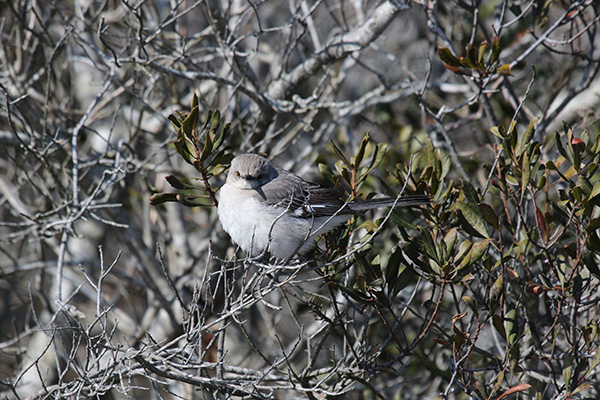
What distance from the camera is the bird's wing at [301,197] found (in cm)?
418

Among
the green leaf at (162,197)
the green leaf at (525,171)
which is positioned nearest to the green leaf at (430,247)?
the green leaf at (525,171)

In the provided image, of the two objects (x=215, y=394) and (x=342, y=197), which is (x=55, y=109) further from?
(x=215, y=394)

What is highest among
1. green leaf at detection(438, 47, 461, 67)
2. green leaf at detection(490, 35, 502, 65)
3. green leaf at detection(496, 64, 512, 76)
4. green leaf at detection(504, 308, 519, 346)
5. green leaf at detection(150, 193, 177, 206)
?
green leaf at detection(438, 47, 461, 67)

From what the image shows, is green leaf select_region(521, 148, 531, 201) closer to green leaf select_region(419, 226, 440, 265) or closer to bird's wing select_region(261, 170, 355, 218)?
green leaf select_region(419, 226, 440, 265)

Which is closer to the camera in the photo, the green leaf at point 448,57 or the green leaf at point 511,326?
the green leaf at point 511,326

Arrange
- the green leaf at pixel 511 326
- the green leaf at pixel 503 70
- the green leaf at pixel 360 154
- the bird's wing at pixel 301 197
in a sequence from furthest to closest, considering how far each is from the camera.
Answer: the bird's wing at pixel 301 197, the green leaf at pixel 503 70, the green leaf at pixel 360 154, the green leaf at pixel 511 326

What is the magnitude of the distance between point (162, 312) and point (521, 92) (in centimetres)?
491

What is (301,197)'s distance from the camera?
14.6ft

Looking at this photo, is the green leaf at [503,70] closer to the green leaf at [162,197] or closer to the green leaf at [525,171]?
the green leaf at [525,171]

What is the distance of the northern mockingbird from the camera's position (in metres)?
3.93

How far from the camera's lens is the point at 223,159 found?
11.3ft

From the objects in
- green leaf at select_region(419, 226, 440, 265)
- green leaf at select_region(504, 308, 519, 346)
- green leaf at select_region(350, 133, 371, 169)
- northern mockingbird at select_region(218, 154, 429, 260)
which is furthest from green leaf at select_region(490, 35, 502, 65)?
green leaf at select_region(504, 308, 519, 346)

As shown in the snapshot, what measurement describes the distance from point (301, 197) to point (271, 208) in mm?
400

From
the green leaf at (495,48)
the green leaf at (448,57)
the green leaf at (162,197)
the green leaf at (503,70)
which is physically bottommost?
the green leaf at (503,70)
